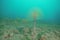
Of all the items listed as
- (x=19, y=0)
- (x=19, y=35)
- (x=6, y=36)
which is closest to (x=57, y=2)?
(x=19, y=0)

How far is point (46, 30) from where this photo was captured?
9.05 feet

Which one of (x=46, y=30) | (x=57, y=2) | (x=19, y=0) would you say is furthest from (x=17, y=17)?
(x=57, y=2)

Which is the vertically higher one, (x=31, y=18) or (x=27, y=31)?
(x=31, y=18)

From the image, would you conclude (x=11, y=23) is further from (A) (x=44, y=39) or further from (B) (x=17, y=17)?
(A) (x=44, y=39)

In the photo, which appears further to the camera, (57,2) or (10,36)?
(57,2)

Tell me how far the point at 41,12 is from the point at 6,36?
943 mm

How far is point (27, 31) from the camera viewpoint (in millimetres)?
2689

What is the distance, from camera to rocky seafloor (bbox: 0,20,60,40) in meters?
2.66

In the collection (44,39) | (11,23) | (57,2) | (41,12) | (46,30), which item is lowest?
(44,39)

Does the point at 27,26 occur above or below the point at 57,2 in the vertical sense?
below

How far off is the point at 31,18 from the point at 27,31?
310 millimetres

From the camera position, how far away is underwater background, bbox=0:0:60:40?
2.70 meters

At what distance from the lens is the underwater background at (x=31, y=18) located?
2699 millimetres

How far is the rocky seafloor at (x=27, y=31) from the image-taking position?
2.66 metres
